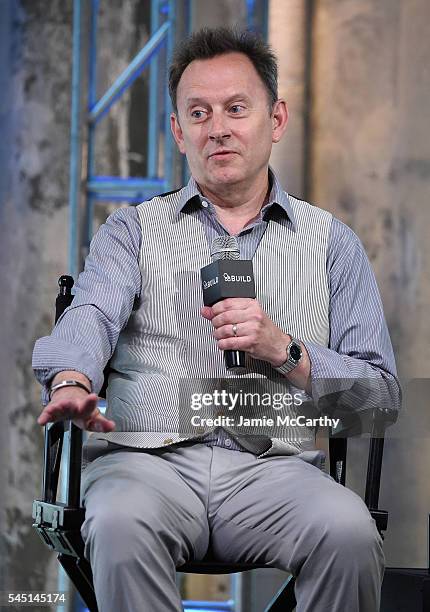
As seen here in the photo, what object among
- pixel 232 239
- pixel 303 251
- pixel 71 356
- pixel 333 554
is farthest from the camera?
pixel 303 251

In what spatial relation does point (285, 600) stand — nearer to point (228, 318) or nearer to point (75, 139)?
point (228, 318)

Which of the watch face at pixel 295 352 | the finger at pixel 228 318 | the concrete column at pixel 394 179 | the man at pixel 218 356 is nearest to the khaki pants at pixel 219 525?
the man at pixel 218 356

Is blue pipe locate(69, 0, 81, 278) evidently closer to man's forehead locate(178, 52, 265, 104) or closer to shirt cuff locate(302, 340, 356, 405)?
man's forehead locate(178, 52, 265, 104)

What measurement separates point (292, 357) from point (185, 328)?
28 centimetres

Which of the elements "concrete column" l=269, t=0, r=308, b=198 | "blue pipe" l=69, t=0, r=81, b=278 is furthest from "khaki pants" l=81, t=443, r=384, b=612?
"concrete column" l=269, t=0, r=308, b=198

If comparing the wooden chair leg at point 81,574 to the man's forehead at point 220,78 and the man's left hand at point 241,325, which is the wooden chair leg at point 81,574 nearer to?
the man's left hand at point 241,325

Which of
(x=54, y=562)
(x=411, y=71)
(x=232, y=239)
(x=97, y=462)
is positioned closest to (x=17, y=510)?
(x=54, y=562)

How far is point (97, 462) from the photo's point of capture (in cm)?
214

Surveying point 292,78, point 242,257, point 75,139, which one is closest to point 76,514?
point 242,257

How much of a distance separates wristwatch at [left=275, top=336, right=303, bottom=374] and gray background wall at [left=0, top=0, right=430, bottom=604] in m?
1.29

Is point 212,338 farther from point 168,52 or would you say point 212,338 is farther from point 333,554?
point 168,52

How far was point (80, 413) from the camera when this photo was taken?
5.89 ft

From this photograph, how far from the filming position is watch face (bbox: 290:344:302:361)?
2146 millimetres

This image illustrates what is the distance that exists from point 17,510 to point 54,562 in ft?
0.73
